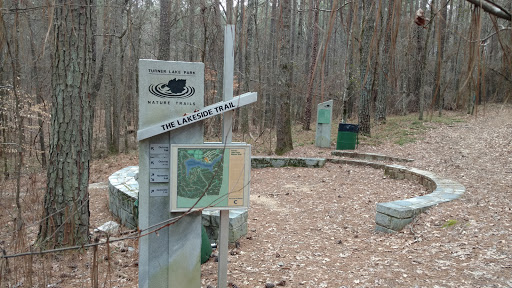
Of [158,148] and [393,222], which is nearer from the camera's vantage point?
[158,148]

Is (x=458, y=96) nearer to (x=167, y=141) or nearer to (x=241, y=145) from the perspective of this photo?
(x=241, y=145)

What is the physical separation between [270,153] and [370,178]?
346 cm

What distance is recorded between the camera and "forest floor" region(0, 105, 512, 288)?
3.40m

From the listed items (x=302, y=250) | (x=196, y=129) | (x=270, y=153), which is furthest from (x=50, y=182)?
(x=270, y=153)

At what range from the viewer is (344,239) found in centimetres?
482

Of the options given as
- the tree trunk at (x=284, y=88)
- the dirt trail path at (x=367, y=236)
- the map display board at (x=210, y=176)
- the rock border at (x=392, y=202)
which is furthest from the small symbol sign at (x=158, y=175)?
the tree trunk at (x=284, y=88)

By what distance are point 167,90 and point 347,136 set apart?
921 centimetres

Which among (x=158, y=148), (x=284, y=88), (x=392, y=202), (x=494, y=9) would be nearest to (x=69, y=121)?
(x=158, y=148)

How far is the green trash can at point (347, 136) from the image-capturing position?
36.7 feet

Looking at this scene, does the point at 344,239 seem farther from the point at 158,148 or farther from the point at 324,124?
the point at 324,124

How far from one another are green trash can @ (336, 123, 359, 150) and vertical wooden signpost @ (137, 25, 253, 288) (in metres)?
8.83

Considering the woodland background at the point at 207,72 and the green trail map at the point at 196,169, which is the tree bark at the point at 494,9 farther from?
the green trail map at the point at 196,169

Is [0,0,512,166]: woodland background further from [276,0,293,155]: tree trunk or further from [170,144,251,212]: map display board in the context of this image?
[170,144,251,212]: map display board

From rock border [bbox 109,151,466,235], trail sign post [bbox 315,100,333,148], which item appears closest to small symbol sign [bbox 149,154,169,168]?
rock border [bbox 109,151,466,235]
